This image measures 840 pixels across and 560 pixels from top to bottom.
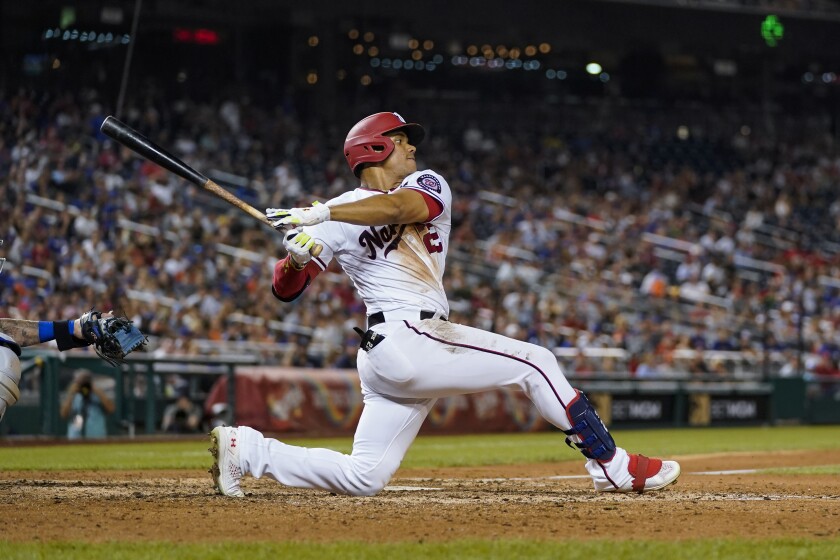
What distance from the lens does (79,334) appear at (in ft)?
21.0

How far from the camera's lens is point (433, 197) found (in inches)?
221

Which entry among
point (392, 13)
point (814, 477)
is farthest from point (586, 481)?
point (392, 13)

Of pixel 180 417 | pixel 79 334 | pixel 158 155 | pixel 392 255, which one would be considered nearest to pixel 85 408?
pixel 180 417

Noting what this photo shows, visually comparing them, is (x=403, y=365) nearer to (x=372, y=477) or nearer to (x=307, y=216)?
(x=372, y=477)

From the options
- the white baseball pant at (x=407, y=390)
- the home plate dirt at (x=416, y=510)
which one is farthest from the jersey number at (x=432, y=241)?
the home plate dirt at (x=416, y=510)

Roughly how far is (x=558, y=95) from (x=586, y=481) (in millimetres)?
23768

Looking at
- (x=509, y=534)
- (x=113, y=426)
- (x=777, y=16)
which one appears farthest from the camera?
(x=777, y=16)

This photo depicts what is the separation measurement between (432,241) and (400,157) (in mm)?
474

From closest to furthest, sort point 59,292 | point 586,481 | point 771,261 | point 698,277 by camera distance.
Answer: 1. point 586,481
2. point 59,292
3. point 698,277
4. point 771,261

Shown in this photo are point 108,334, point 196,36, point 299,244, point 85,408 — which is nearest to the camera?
point 299,244

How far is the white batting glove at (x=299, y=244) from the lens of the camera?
5363 mm

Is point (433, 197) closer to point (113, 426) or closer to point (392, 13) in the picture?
point (113, 426)

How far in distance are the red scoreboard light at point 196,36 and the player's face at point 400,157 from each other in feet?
60.5

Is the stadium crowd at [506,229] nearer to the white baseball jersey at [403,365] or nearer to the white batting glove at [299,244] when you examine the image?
the white baseball jersey at [403,365]
